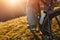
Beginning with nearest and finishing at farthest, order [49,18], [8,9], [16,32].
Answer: [49,18] < [16,32] < [8,9]

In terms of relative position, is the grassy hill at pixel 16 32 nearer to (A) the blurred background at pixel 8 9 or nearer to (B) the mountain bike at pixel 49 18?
(B) the mountain bike at pixel 49 18

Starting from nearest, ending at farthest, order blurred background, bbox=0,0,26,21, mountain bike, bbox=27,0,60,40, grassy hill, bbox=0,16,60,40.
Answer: mountain bike, bbox=27,0,60,40 → grassy hill, bbox=0,16,60,40 → blurred background, bbox=0,0,26,21

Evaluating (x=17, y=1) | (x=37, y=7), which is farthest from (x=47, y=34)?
(x=17, y=1)

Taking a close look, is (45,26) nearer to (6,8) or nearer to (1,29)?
(1,29)

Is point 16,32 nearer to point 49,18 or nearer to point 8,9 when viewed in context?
point 49,18

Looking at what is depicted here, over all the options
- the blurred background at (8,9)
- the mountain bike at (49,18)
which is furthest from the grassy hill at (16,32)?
the blurred background at (8,9)

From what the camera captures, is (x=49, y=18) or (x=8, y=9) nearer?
(x=49, y=18)

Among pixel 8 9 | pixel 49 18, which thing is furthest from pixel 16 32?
pixel 8 9

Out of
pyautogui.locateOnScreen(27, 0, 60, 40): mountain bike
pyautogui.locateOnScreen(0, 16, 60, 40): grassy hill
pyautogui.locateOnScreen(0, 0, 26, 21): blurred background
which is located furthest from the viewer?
pyautogui.locateOnScreen(0, 0, 26, 21): blurred background

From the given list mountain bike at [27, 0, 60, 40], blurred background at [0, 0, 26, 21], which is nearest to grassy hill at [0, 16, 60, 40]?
mountain bike at [27, 0, 60, 40]

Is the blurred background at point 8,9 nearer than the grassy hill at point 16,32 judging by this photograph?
No

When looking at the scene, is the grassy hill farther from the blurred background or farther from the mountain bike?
the blurred background

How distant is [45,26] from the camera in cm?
325

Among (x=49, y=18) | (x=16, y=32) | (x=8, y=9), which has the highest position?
(x=49, y=18)
